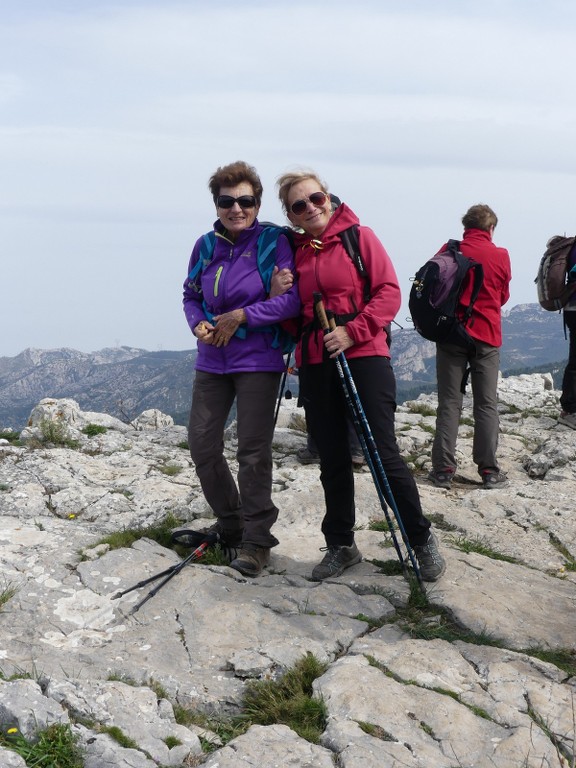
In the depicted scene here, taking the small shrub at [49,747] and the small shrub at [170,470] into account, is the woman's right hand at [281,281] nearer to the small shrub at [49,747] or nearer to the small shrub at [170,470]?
the small shrub at [49,747]

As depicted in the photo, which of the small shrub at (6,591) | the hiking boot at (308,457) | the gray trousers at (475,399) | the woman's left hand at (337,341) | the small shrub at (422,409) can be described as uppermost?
the woman's left hand at (337,341)

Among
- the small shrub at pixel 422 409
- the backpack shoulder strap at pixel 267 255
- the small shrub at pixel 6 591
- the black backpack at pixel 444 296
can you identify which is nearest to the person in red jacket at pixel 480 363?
the black backpack at pixel 444 296

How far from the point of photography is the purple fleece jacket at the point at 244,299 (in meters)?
5.96

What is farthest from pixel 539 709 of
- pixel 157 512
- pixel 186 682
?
pixel 157 512

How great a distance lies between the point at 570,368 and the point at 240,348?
8.54 m

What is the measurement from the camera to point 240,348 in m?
6.20

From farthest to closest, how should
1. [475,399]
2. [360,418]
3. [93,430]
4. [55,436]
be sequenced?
[93,430] → [55,436] → [475,399] → [360,418]

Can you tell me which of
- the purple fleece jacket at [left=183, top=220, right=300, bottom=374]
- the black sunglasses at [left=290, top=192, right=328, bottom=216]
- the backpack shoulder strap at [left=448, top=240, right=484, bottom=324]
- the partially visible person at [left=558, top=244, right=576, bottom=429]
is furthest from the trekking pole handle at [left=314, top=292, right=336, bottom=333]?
the partially visible person at [left=558, top=244, right=576, bottom=429]

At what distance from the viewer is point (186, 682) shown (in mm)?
4785

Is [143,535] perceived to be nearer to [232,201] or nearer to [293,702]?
[293,702]

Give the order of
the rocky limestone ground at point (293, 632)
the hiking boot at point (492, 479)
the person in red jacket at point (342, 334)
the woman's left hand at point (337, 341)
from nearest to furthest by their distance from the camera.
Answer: the rocky limestone ground at point (293, 632), the woman's left hand at point (337, 341), the person in red jacket at point (342, 334), the hiking boot at point (492, 479)

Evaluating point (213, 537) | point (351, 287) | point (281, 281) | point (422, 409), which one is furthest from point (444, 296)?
point (422, 409)

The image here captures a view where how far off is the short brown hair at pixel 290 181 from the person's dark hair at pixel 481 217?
4.13m

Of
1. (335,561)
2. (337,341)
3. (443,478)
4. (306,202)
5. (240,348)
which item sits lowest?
(443,478)
